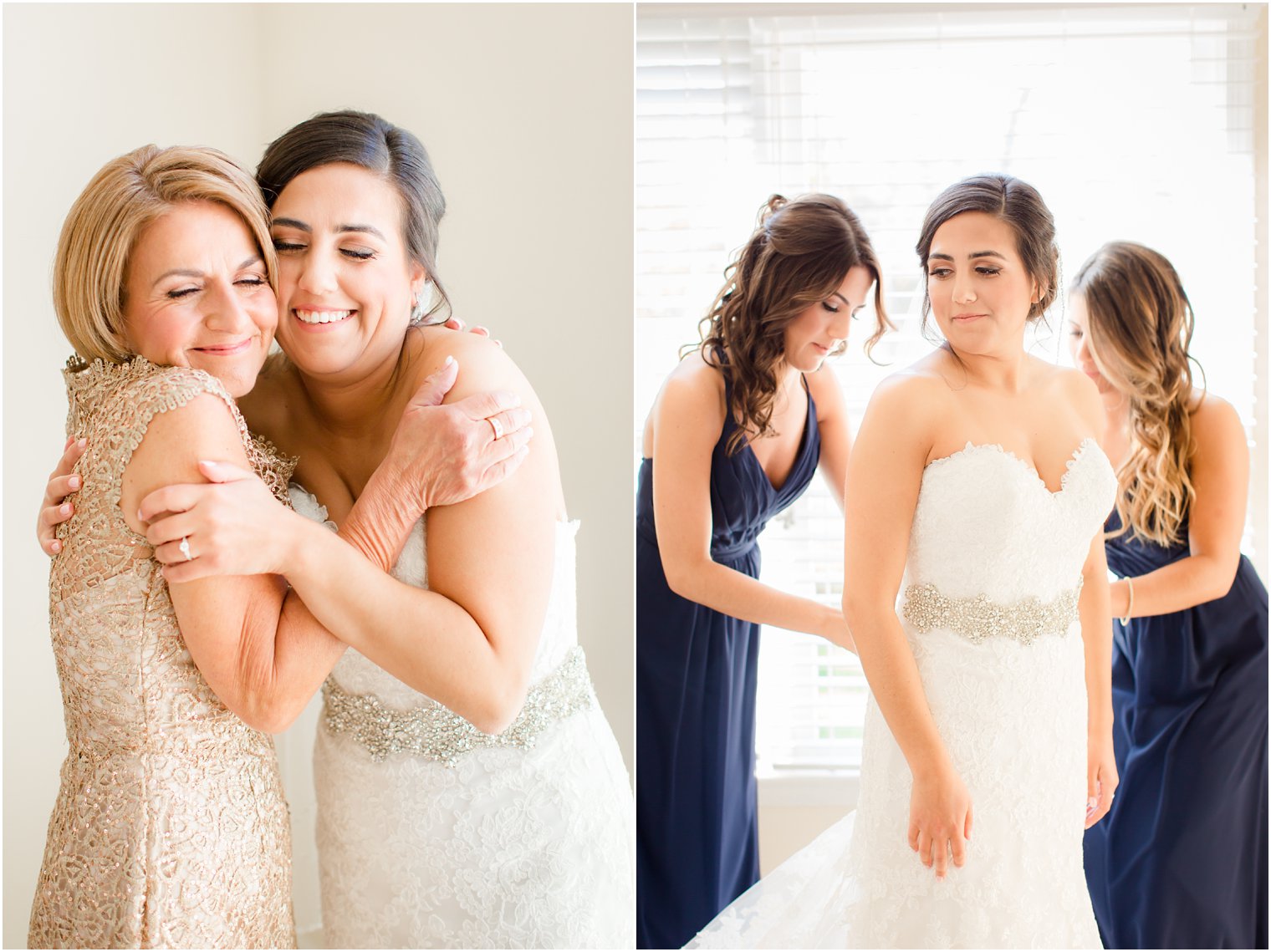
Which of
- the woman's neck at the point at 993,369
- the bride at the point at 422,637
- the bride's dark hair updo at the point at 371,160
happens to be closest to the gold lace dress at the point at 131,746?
the bride at the point at 422,637

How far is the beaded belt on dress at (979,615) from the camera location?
4.76 feet

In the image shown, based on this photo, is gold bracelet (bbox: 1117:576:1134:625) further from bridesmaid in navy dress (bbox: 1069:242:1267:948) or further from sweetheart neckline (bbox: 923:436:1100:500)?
sweetheart neckline (bbox: 923:436:1100:500)

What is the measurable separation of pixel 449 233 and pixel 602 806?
1046 millimetres

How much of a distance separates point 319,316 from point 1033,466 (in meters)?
1.14

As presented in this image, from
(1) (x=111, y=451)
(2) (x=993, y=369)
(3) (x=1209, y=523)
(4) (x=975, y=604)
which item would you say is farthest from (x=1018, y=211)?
(1) (x=111, y=451)

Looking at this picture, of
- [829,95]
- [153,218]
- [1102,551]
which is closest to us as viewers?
[153,218]

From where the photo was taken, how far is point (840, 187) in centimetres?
192

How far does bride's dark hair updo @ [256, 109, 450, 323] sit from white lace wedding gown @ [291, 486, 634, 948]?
445 millimetres

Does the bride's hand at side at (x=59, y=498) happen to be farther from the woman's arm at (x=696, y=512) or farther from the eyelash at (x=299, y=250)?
the woman's arm at (x=696, y=512)

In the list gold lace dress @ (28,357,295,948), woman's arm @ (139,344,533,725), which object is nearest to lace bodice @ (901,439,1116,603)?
woman's arm @ (139,344,533,725)

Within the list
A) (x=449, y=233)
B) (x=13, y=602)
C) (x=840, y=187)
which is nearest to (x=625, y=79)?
(x=449, y=233)

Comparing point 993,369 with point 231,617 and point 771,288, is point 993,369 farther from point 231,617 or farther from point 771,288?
point 231,617

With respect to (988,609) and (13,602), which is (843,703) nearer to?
(988,609)

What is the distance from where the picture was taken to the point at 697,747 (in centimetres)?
180
